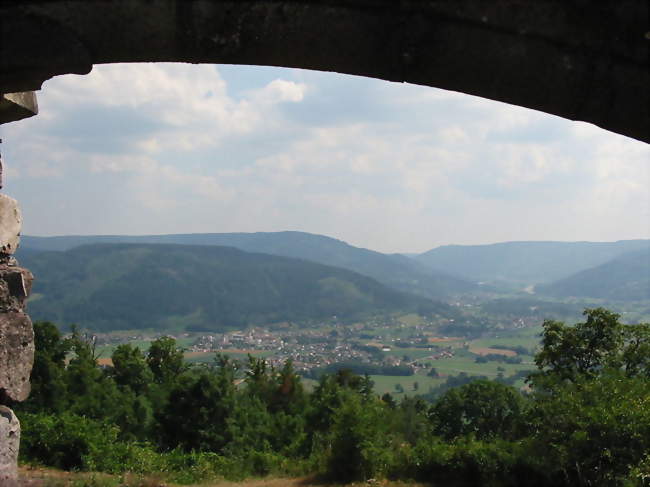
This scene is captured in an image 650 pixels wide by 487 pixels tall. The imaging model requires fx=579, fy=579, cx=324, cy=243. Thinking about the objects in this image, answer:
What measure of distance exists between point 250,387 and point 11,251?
96.6 feet

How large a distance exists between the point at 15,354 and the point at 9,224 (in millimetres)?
772

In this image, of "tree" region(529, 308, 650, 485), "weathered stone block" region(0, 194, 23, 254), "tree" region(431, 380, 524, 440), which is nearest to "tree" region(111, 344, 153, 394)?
"tree" region(431, 380, 524, 440)

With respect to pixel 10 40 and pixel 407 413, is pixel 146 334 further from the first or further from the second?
pixel 10 40

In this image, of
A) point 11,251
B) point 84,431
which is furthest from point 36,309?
point 11,251

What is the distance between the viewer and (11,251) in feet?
11.3

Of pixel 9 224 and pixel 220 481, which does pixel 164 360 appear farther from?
pixel 9 224

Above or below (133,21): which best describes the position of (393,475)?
below

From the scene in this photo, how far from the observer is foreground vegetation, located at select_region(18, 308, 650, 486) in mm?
10977

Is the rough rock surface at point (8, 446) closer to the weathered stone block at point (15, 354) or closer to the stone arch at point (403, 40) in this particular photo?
the weathered stone block at point (15, 354)

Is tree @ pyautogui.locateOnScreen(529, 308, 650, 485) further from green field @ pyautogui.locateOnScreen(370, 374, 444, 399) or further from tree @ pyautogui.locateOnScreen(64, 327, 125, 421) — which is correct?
green field @ pyautogui.locateOnScreen(370, 374, 444, 399)

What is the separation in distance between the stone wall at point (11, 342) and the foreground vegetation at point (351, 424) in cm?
842

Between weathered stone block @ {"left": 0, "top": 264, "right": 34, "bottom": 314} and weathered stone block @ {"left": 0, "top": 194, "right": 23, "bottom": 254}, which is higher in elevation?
weathered stone block @ {"left": 0, "top": 194, "right": 23, "bottom": 254}

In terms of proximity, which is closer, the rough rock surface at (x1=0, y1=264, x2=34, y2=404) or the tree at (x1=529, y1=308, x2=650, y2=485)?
the rough rock surface at (x1=0, y1=264, x2=34, y2=404)

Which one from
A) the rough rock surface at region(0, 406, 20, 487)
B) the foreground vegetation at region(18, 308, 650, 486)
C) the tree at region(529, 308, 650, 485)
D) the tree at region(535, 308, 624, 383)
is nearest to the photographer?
the rough rock surface at region(0, 406, 20, 487)
